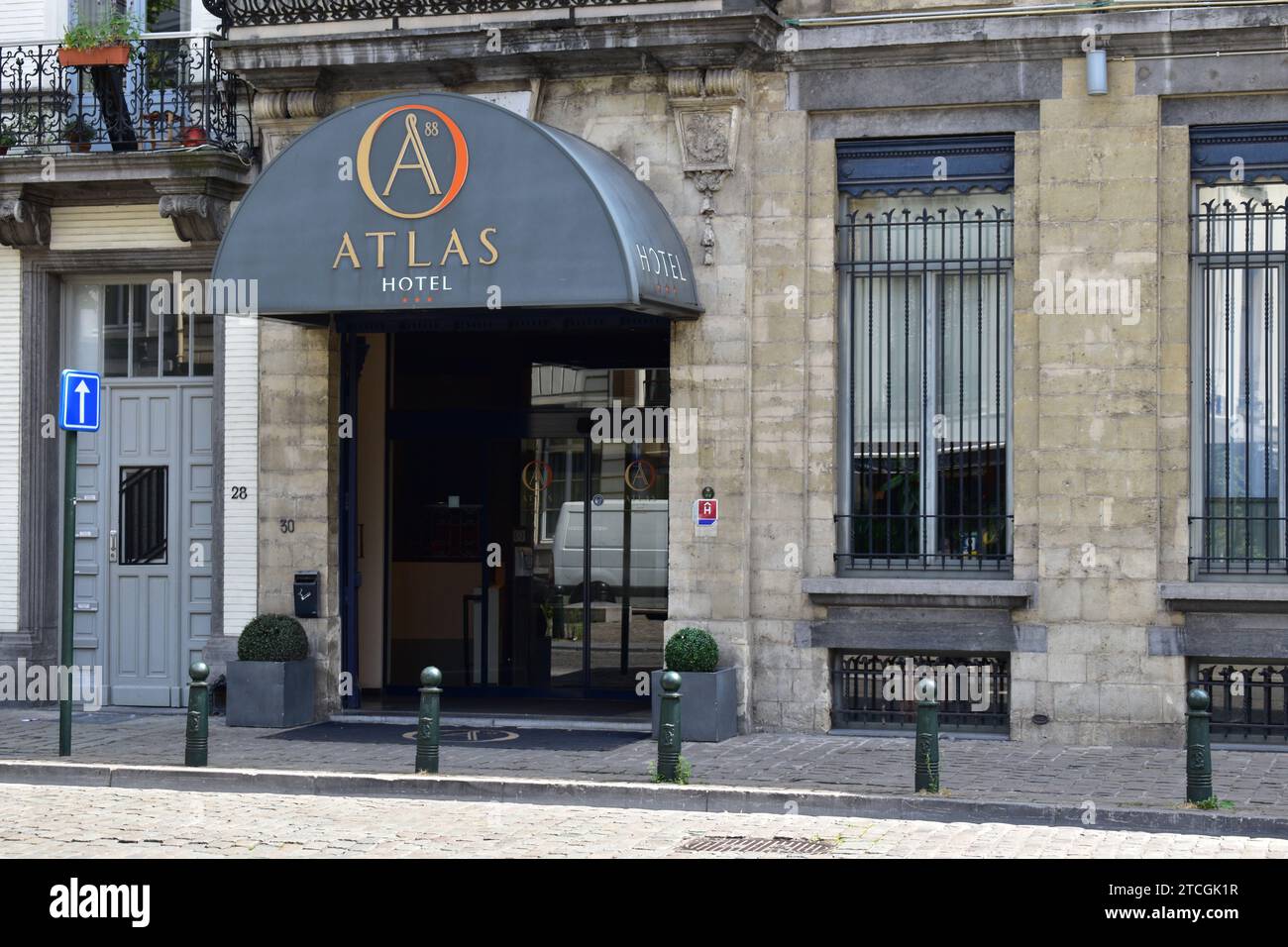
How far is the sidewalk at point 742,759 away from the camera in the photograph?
41.4 feet

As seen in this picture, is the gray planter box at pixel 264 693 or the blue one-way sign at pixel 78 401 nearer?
the blue one-way sign at pixel 78 401

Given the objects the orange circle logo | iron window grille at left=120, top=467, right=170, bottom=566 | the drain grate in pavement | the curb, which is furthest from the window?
the drain grate in pavement

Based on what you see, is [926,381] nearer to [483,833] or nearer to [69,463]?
[483,833]

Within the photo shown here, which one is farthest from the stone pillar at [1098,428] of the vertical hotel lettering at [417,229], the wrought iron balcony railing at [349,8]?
the vertical hotel lettering at [417,229]

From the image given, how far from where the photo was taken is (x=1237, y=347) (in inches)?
606

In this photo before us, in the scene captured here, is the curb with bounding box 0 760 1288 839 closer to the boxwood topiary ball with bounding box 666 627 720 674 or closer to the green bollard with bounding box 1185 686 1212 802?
the green bollard with bounding box 1185 686 1212 802

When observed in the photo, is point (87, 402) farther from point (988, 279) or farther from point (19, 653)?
point (988, 279)

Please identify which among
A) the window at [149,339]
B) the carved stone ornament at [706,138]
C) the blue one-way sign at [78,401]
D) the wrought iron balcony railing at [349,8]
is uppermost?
the wrought iron balcony railing at [349,8]

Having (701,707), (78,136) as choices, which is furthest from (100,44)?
(701,707)

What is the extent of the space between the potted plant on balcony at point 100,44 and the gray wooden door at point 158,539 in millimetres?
3047

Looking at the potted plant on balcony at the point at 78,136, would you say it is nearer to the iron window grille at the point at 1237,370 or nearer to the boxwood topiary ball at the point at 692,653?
the boxwood topiary ball at the point at 692,653

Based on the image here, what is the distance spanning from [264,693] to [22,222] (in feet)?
16.6

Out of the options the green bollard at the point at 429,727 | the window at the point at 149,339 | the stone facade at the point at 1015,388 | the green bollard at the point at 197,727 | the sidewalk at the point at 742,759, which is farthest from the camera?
the window at the point at 149,339

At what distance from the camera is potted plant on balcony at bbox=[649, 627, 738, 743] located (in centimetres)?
1530
